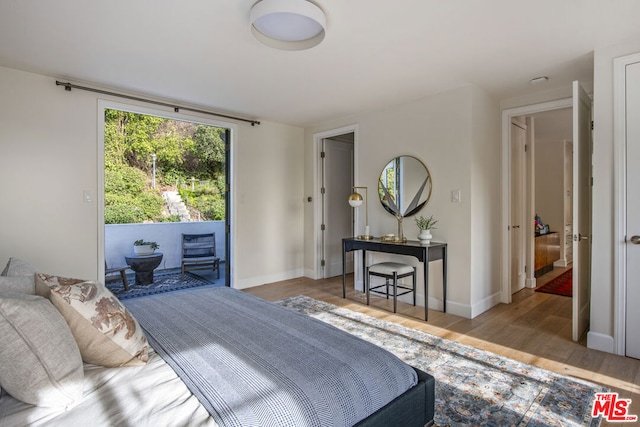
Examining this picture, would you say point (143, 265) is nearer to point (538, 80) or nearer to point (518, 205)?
point (518, 205)

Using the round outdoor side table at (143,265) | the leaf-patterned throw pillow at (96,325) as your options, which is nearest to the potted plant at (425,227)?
the leaf-patterned throw pillow at (96,325)

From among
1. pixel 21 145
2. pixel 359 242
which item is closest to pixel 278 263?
pixel 359 242

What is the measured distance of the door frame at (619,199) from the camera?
99.6 inches

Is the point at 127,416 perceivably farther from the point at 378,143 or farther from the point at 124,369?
the point at 378,143

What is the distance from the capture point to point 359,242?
399cm

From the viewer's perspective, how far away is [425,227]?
12.2ft

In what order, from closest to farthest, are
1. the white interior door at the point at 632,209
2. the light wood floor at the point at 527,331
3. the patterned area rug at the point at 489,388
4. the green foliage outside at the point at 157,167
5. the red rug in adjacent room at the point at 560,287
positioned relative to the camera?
1. the patterned area rug at the point at 489,388
2. the light wood floor at the point at 527,331
3. the white interior door at the point at 632,209
4. the red rug in adjacent room at the point at 560,287
5. the green foliage outside at the point at 157,167

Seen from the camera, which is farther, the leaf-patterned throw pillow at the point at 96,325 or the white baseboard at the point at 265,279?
the white baseboard at the point at 265,279

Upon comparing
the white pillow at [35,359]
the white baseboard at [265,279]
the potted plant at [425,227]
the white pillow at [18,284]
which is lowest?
the white baseboard at [265,279]

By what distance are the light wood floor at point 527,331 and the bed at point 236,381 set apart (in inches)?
58.5

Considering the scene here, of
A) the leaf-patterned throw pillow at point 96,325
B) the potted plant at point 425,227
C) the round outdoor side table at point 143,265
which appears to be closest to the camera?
the leaf-patterned throw pillow at point 96,325

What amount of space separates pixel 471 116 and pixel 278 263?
3.24 metres

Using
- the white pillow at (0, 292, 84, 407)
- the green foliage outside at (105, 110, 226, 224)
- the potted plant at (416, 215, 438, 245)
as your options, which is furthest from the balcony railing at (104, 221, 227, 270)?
the white pillow at (0, 292, 84, 407)

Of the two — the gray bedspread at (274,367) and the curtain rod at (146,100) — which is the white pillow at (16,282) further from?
the curtain rod at (146,100)
